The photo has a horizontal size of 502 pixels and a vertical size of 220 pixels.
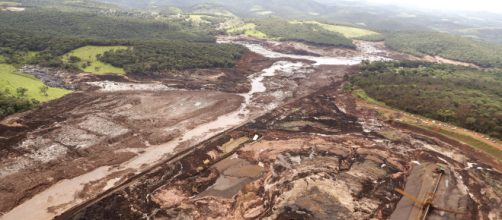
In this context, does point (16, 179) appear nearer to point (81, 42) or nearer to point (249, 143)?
point (249, 143)

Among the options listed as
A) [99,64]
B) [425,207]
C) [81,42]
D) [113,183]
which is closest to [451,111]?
[425,207]

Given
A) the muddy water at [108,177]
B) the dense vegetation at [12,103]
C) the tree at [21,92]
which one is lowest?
the muddy water at [108,177]

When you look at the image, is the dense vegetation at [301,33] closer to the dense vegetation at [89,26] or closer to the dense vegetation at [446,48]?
the dense vegetation at [446,48]

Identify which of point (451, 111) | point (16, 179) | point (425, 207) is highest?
point (451, 111)

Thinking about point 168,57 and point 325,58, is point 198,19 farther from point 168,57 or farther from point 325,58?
point 168,57

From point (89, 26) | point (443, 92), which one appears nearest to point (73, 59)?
point (89, 26)

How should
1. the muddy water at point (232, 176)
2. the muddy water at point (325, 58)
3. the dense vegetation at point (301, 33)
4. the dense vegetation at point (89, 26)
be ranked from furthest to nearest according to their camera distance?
the dense vegetation at point (301, 33)
the muddy water at point (325, 58)
the dense vegetation at point (89, 26)
the muddy water at point (232, 176)

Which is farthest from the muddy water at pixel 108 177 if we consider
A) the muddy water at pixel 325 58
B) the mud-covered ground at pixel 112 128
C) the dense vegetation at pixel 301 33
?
the dense vegetation at pixel 301 33
